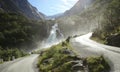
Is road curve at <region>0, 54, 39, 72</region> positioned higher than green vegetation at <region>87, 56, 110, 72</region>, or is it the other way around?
green vegetation at <region>87, 56, 110, 72</region>

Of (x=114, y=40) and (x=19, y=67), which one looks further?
(x=114, y=40)

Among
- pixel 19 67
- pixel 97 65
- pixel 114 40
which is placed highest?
pixel 114 40

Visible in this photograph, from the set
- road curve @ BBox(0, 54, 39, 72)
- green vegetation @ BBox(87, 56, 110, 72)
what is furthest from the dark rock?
Result: green vegetation @ BBox(87, 56, 110, 72)

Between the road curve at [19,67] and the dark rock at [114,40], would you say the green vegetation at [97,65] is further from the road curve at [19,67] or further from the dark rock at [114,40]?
the dark rock at [114,40]

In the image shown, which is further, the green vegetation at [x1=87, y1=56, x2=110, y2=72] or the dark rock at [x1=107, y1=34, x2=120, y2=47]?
the dark rock at [x1=107, y1=34, x2=120, y2=47]

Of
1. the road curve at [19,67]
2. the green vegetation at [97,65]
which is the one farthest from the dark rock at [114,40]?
the green vegetation at [97,65]

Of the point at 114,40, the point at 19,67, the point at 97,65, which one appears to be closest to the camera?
the point at 97,65

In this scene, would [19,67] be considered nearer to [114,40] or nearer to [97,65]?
[97,65]

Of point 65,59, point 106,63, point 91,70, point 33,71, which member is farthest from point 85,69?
point 33,71

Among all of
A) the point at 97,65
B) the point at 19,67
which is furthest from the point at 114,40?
the point at 97,65

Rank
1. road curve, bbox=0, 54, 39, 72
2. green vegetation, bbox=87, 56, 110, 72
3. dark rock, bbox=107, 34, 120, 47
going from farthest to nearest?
dark rock, bbox=107, 34, 120, 47, road curve, bbox=0, 54, 39, 72, green vegetation, bbox=87, 56, 110, 72

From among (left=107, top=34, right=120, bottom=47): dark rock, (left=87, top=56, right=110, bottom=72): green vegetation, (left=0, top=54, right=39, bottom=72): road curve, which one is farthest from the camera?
(left=107, top=34, right=120, bottom=47): dark rock

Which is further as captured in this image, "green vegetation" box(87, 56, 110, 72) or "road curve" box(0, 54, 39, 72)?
"road curve" box(0, 54, 39, 72)

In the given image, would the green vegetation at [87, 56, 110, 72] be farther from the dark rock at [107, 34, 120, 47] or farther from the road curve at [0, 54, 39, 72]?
the dark rock at [107, 34, 120, 47]
